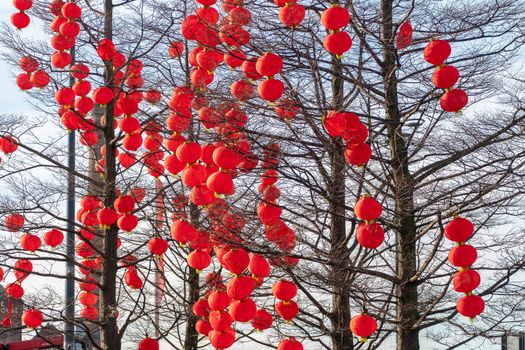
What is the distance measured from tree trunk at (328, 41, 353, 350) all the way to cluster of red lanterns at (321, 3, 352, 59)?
1.08m

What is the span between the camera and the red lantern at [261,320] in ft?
28.9

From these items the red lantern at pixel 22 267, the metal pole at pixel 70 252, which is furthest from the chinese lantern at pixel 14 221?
the metal pole at pixel 70 252

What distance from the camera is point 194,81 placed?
8531mm

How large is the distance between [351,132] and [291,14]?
1.48 metres

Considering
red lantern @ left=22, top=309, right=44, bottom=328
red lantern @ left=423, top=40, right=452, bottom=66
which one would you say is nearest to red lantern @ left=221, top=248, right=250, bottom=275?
red lantern @ left=423, top=40, right=452, bottom=66

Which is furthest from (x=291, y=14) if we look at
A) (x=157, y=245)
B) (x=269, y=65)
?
(x=157, y=245)

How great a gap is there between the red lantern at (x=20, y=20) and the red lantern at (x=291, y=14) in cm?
544

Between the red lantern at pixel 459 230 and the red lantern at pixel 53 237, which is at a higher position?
the red lantern at pixel 53 237

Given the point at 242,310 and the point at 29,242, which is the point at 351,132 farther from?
the point at 29,242

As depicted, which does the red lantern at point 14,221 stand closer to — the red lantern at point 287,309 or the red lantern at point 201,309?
the red lantern at point 201,309

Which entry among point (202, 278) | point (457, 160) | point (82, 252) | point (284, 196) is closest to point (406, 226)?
point (457, 160)

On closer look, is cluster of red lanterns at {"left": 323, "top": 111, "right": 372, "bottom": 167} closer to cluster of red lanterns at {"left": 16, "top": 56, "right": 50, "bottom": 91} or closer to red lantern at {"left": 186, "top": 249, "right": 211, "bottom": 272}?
red lantern at {"left": 186, "top": 249, "right": 211, "bottom": 272}

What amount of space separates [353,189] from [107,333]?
5114 mm

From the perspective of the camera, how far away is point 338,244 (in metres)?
8.84
